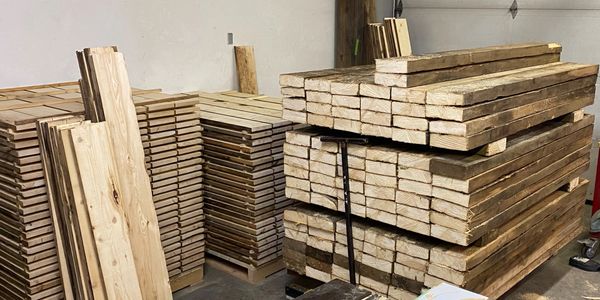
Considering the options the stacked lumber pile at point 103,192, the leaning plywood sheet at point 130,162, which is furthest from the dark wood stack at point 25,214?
the leaning plywood sheet at point 130,162

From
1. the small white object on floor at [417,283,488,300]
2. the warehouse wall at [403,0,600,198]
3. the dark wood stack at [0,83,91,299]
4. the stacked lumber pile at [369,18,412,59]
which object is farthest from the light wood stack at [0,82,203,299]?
the warehouse wall at [403,0,600,198]

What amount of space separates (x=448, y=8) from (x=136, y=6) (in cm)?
428

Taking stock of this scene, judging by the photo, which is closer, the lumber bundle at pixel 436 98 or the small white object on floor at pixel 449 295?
the small white object on floor at pixel 449 295

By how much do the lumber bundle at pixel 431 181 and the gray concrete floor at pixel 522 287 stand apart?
0.85 metres

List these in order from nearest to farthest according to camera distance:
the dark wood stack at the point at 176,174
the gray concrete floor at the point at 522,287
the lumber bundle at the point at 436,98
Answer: the lumber bundle at the point at 436,98, the dark wood stack at the point at 176,174, the gray concrete floor at the point at 522,287

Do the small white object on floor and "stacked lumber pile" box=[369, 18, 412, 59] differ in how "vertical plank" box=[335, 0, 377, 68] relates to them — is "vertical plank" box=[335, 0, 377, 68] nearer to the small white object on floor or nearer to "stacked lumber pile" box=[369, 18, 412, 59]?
"stacked lumber pile" box=[369, 18, 412, 59]

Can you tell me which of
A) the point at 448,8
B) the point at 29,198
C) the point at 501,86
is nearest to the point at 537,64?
the point at 501,86

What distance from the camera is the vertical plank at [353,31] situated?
294 inches

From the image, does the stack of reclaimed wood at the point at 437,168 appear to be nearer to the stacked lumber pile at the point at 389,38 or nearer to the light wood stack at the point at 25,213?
the light wood stack at the point at 25,213

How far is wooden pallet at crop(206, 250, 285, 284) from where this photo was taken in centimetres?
476

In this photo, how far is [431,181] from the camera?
339 centimetres

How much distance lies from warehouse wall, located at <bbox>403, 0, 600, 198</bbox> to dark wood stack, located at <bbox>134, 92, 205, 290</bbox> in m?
4.42

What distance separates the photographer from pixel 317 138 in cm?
385

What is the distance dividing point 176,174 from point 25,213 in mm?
1215
